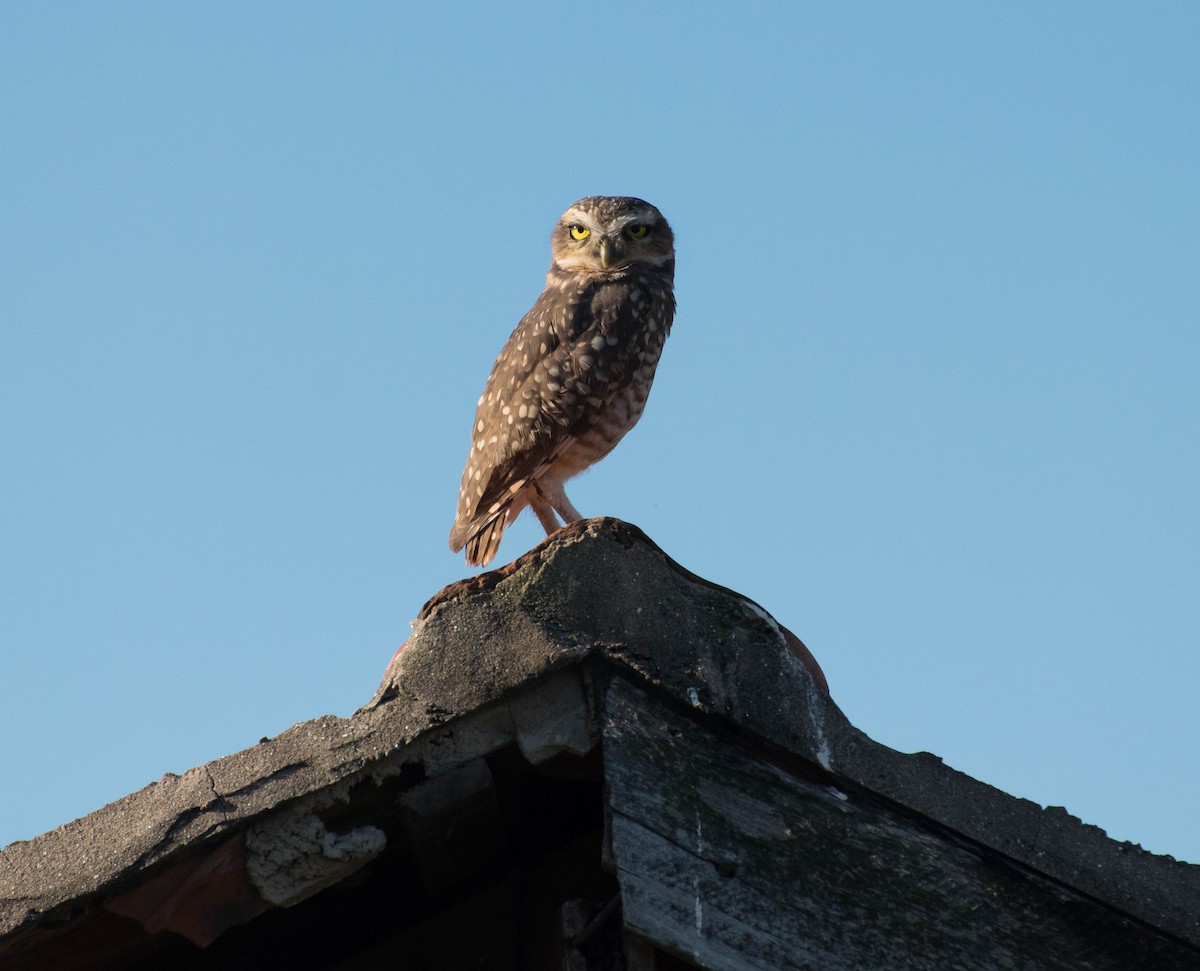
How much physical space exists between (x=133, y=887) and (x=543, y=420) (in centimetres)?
417

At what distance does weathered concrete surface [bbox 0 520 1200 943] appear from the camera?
329cm

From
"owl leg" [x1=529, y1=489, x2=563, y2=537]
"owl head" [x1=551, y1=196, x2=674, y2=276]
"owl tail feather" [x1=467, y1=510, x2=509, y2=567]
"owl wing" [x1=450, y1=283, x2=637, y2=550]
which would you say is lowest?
"owl tail feather" [x1=467, y1=510, x2=509, y2=567]

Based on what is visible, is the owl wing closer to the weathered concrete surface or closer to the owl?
the owl

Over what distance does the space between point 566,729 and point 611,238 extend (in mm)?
5002

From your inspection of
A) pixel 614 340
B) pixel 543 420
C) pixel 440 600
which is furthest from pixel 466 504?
pixel 440 600

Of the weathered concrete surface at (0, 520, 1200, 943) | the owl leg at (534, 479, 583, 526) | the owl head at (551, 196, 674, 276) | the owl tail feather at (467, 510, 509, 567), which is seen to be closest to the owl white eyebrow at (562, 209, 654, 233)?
the owl head at (551, 196, 674, 276)

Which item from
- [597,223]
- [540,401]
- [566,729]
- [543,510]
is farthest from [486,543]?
[566,729]

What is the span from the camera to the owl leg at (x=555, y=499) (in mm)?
7465

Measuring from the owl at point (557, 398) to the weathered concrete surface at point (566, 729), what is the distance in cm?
373

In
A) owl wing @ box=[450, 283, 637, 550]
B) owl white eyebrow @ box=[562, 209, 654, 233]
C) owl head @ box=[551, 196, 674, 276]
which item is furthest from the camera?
owl white eyebrow @ box=[562, 209, 654, 233]

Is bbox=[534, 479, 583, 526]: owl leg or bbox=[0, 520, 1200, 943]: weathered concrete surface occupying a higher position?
bbox=[534, 479, 583, 526]: owl leg

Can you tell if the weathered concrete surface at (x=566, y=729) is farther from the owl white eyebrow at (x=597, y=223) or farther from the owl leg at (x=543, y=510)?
the owl white eyebrow at (x=597, y=223)

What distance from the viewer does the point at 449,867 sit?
393 centimetres

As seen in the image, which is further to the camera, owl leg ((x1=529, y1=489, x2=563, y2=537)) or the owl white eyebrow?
the owl white eyebrow
